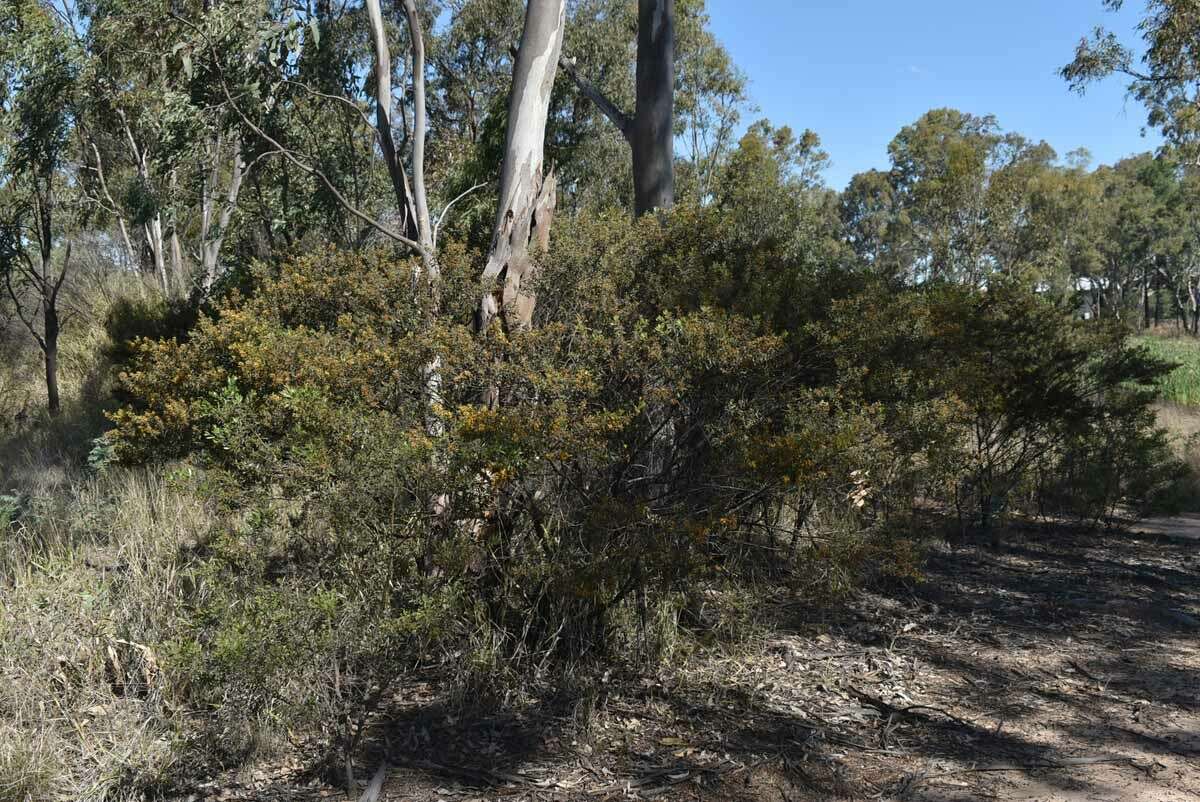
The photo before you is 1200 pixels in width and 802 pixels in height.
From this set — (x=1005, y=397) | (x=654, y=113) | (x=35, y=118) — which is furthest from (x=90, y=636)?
(x=35, y=118)

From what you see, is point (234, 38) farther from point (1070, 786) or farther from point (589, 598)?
point (1070, 786)

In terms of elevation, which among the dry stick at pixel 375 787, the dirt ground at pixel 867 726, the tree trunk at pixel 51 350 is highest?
the tree trunk at pixel 51 350

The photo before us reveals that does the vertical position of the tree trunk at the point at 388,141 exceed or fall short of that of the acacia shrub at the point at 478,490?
it exceeds it

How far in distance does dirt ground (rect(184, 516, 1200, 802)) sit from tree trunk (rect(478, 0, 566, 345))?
81.8 inches

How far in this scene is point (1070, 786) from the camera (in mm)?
3672

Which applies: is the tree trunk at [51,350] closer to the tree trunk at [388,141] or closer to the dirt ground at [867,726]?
the tree trunk at [388,141]

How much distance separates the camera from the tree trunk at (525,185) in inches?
231

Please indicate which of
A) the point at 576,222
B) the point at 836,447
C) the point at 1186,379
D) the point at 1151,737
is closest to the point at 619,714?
the point at 836,447

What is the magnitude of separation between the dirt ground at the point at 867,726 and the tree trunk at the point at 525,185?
2077 millimetres

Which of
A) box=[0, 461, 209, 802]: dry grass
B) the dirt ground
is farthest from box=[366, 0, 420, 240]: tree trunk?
the dirt ground

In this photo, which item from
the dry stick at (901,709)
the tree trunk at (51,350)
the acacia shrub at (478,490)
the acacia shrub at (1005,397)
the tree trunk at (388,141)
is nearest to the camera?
the acacia shrub at (478,490)

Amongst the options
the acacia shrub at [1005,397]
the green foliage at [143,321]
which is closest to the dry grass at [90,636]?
the acacia shrub at [1005,397]

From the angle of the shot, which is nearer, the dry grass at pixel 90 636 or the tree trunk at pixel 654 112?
the dry grass at pixel 90 636

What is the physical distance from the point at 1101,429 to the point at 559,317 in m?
4.89
